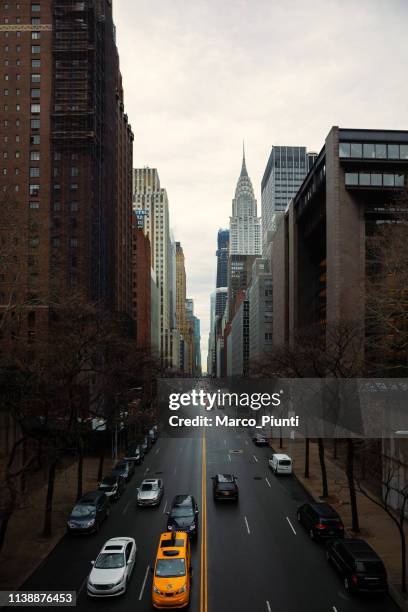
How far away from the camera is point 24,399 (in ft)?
65.7

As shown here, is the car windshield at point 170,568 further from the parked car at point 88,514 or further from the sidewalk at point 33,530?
the parked car at point 88,514

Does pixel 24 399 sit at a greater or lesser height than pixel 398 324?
lesser

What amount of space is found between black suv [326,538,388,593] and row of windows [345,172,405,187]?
4724 cm

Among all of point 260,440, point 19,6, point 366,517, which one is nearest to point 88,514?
point 366,517

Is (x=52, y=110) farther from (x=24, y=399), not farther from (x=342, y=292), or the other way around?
(x=24, y=399)

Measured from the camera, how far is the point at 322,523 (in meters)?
22.8

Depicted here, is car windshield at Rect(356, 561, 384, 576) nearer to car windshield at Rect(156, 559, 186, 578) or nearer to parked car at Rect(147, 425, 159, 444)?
car windshield at Rect(156, 559, 186, 578)

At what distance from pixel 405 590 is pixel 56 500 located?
2093 centimetres

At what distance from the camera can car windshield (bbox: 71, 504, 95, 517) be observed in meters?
24.7

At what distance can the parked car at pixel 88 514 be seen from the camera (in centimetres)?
2400

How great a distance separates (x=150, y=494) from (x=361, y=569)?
14.6 m

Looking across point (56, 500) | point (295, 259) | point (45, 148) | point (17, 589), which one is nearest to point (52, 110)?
point (45, 148)

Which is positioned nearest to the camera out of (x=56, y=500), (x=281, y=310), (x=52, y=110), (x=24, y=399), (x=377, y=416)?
(x=24, y=399)

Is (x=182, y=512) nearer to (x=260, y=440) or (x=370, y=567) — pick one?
(x=370, y=567)
